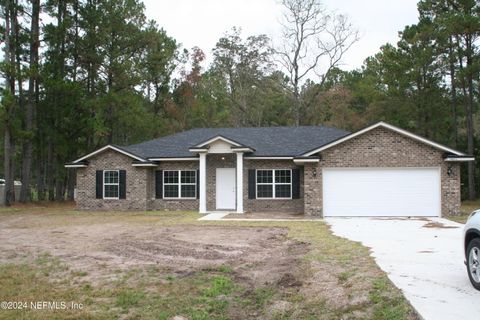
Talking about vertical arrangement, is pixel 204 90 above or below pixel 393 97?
above

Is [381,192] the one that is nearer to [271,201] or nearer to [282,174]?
[282,174]

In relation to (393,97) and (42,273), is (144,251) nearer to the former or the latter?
(42,273)

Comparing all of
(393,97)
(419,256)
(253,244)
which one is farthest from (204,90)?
(419,256)

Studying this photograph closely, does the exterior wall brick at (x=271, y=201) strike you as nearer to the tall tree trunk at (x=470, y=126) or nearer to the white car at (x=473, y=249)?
the tall tree trunk at (x=470, y=126)

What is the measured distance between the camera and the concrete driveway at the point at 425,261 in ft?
17.7

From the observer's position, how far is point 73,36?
30922 mm

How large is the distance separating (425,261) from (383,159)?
10.7 m

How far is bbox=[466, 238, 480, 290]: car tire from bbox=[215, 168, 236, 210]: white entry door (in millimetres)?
15915

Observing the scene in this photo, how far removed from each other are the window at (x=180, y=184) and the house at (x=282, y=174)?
0.05m

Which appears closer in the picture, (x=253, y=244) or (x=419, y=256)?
(x=419, y=256)

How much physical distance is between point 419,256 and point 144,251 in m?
6.12

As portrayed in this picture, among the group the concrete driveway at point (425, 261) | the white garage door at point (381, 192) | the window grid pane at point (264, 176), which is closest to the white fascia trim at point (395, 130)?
the white garage door at point (381, 192)

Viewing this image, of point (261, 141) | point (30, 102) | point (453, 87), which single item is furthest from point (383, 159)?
point (30, 102)

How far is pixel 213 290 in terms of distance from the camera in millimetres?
6867
